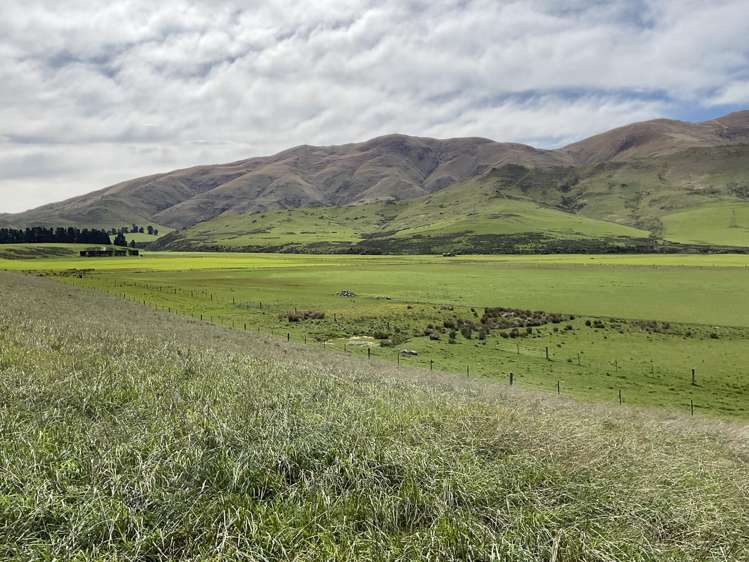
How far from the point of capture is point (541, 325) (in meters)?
53.4

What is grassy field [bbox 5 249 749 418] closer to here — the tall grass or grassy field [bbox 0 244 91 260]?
the tall grass

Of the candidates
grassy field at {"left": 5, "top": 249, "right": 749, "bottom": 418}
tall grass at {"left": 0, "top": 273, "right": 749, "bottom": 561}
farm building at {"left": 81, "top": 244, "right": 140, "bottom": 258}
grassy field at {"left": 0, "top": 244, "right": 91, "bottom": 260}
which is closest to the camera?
tall grass at {"left": 0, "top": 273, "right": 749, "bottom": 561}

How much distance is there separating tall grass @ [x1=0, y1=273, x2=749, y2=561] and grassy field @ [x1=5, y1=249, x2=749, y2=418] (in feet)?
73.7

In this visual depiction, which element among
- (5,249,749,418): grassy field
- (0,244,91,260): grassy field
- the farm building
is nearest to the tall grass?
(5,249,749,418): grassy field

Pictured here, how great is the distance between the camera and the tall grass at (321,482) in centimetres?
548

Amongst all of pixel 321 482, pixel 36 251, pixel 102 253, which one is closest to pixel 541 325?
pixel 321 482

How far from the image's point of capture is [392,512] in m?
6.31

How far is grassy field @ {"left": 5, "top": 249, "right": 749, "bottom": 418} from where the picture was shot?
32.6m

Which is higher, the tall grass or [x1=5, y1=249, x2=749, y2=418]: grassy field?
the tall grass

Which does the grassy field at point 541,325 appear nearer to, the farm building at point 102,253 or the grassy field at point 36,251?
the grassy field at point 36,251

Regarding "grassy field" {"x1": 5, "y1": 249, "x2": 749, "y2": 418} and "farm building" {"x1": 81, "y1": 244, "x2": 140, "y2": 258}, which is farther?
"farm building" {"x1": 81, "y1": 244, "x2": 140, "y2": 258}

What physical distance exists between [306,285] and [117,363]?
260 feet

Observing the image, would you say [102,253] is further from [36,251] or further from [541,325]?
[541,325]

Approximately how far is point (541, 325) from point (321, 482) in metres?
51.5
